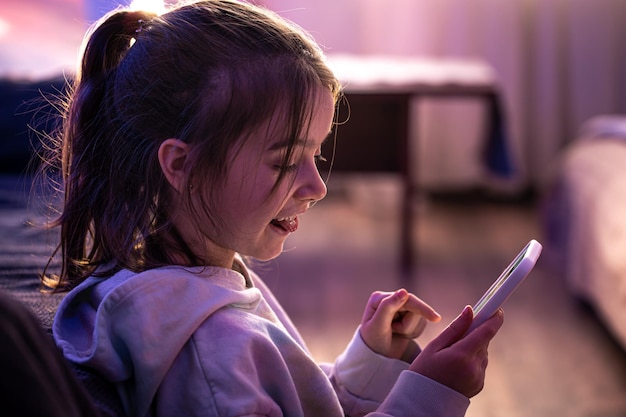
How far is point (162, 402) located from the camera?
2.16 feet

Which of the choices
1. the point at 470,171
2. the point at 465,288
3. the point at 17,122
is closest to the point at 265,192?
the point at 17,122

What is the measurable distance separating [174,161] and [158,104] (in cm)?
5

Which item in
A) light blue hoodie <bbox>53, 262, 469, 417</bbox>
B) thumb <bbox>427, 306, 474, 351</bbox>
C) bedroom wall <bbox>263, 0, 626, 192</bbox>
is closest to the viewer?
light blue hoodie <bbox>53, 262, 469, 417</bbox>

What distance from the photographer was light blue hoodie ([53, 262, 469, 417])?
0.64 meters

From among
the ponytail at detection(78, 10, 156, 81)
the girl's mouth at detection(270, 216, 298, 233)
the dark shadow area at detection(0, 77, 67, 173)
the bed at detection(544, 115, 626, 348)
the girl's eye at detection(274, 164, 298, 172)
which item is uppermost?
the ponytail at detection(78, 10, 156, 81)

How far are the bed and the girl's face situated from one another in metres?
1.27

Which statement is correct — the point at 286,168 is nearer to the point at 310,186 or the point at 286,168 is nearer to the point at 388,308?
the point at 310,186

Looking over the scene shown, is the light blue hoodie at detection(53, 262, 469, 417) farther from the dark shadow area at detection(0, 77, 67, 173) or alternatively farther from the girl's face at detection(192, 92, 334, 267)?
the dark shadow area at detection(0, 77, 67, 173)

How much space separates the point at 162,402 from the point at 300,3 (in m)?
3.23

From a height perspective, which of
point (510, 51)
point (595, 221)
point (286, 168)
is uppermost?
point (286, 168)

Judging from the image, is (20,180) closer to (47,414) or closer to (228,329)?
(228,329)

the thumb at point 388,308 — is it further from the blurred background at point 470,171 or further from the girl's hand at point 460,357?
the blurred background at point 470,171

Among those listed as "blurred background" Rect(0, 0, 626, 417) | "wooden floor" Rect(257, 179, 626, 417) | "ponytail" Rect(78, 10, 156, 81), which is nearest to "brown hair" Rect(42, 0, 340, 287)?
"ponytail" Rect(78, 10, 156, 81)

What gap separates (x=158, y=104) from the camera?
716 millimetres
